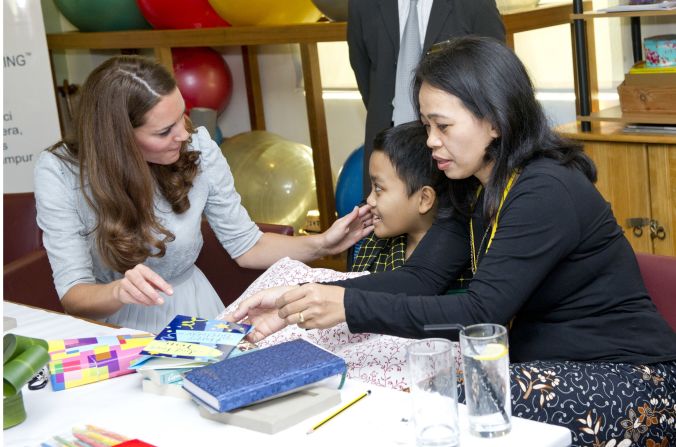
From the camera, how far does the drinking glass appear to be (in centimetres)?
133

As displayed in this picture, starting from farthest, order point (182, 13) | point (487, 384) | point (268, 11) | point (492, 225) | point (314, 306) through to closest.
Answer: point (182, 13)
point (268, 11)
point (492, 225)
point (314, 306)
point (487, 384)

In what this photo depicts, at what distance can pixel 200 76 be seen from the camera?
4828 mm

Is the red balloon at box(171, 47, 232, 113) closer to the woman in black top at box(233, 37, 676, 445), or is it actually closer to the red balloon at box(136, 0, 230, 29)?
the red balloon at box(136, 0, 230, 29)

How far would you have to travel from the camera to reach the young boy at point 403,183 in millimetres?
2322

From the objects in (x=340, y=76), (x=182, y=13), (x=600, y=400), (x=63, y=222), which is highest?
(x=182, y=13)

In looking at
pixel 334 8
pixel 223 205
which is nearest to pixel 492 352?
pixel 223 205

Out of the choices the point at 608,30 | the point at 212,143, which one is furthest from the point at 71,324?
the point at 608,30

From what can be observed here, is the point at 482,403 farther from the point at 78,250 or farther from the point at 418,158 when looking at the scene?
the point at 78,250

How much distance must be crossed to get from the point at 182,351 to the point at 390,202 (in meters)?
0.80

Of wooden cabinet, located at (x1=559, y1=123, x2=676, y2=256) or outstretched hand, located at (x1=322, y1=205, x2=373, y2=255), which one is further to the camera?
wooden cabinet, located at (x1=559, y1=123, x2=676, y2=256)

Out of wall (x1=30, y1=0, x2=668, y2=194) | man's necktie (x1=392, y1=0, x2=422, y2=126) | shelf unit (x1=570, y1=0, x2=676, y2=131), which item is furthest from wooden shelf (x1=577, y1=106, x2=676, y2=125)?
man's necktie (x1=392, y1=0, x2=422, y2=126)

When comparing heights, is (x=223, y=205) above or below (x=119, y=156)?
below

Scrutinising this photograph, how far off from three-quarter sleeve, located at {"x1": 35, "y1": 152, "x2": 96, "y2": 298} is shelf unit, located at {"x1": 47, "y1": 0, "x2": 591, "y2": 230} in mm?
1754

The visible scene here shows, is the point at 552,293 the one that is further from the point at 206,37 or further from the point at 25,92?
the point at 25,92
